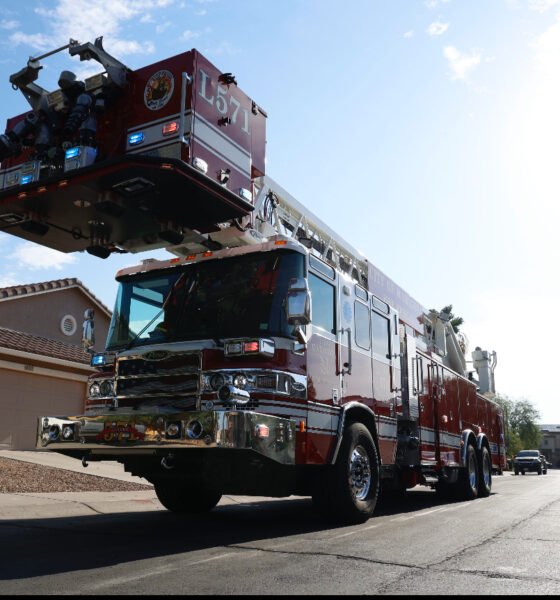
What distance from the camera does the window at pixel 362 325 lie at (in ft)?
25.9

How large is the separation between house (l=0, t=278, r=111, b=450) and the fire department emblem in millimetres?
11386

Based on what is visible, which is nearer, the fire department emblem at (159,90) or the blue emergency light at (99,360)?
the fire department emblem at (159,90)

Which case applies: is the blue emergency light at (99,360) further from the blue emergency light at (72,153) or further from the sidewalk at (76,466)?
the sidewalk at (76,466)

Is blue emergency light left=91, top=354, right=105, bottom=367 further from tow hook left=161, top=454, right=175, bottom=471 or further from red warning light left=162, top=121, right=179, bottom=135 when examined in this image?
red warning light left=162, top=121, right=179, bottom=135

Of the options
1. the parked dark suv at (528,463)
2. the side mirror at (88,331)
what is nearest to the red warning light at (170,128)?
the side mirror at (88,331)

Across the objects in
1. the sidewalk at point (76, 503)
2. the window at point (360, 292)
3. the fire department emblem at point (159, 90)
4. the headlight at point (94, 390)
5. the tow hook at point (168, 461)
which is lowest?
the sidewalk at point (76, 503)

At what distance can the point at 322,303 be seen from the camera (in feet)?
23.5

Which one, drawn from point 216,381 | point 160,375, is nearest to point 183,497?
point 160,375

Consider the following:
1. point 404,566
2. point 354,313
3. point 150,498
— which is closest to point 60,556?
point 404,566

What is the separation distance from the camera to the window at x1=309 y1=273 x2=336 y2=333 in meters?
6.92

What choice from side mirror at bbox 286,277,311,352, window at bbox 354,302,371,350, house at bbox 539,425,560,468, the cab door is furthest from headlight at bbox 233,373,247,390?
house at bbox 539,425,560,468

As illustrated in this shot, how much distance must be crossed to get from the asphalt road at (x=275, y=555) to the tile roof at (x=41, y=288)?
41.1 ft

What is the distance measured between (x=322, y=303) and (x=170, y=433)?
7.98 feet

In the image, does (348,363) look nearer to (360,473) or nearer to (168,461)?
(360,473)
